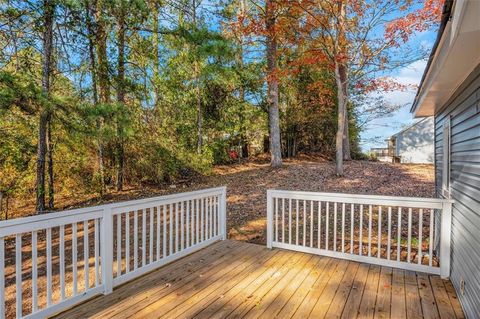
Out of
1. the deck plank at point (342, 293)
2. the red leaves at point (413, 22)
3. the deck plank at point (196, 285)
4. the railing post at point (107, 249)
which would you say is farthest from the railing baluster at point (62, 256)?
the red leaves at point (413, 22)

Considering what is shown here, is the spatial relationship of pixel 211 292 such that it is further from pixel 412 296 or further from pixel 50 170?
pixel 50 170

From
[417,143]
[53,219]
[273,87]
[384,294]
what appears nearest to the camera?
[53,219]

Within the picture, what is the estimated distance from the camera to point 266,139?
52.2 feet

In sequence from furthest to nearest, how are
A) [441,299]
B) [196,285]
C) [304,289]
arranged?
[196,285], [304,289], [441,299]

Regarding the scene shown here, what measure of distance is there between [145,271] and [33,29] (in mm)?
5325

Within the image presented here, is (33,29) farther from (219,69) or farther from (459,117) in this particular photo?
(459,117)

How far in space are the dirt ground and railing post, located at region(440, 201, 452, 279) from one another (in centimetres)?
272

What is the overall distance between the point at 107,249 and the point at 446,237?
12.3 feet

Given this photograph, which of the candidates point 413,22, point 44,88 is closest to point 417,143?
point 413,22

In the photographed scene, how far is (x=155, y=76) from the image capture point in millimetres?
8969

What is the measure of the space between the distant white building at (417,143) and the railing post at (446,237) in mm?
20103

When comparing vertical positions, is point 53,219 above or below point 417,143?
below

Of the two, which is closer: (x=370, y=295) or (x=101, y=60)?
(x=370, y=295)

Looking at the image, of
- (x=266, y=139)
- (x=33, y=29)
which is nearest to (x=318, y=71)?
(x=266, y=139)
